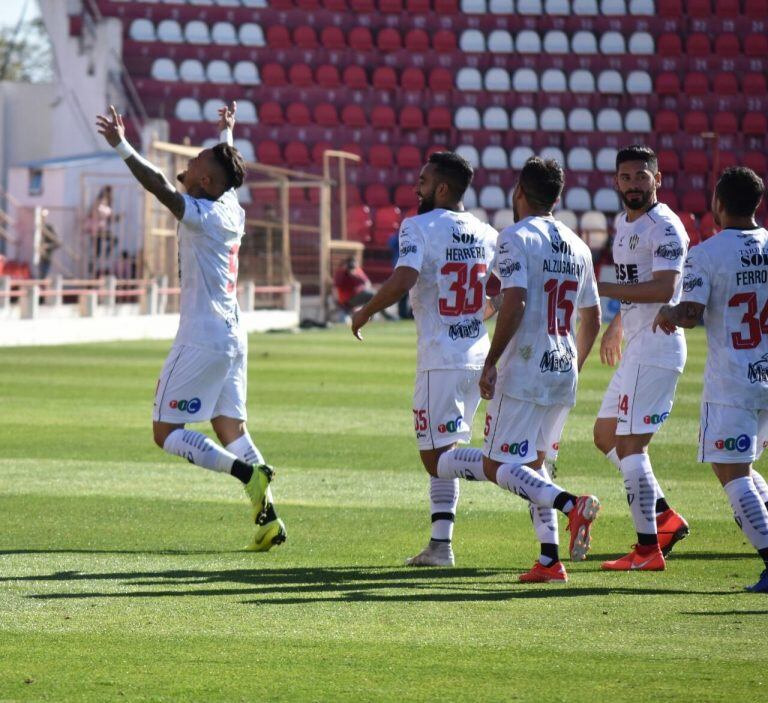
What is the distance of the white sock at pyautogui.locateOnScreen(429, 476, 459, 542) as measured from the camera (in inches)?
294

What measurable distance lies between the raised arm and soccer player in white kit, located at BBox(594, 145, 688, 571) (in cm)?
217

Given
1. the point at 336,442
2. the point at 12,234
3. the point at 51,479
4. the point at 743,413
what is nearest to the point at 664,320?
the point at 743,413

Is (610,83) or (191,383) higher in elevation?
(610,83)

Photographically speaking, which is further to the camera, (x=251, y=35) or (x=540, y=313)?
(x=251, y=35)

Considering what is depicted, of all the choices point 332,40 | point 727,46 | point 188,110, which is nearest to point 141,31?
point 188,110

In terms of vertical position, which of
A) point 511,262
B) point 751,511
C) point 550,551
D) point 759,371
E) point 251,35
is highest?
point 251,35

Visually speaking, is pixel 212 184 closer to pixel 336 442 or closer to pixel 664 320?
pixel 664 320

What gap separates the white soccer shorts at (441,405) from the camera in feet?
24.3

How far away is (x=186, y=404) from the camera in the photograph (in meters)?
7.78

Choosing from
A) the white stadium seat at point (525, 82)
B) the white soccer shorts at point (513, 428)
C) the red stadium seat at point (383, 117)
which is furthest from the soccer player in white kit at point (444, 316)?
the white stadium seat at point (525, 82)

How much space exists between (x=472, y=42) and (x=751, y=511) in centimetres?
4037

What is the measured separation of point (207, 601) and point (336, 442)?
683 centimetres

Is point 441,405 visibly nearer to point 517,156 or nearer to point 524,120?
point 517,156

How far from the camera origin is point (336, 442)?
13031 mm
